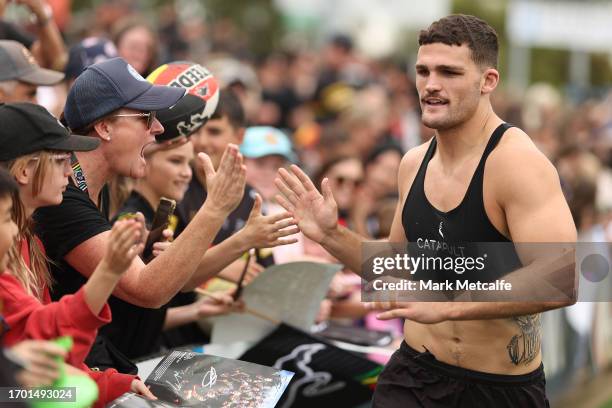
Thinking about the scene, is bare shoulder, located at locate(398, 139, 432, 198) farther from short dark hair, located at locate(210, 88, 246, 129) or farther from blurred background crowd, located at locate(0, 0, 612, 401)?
blurred background crowd, located at locate(0, 0, 612, 401)

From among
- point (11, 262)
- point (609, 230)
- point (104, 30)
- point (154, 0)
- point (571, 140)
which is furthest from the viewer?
point (154, 0)

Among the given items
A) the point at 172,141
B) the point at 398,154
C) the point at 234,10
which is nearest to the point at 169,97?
the point at 172,141

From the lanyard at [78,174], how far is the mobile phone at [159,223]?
500 mm

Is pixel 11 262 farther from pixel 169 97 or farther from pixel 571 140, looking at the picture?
pixel 571 140

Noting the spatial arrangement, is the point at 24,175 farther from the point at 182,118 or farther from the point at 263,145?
the point at 263,145

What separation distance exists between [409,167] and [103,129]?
1.52 meters

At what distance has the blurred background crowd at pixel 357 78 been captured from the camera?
873cm

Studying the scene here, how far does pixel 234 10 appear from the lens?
26141 millimetres

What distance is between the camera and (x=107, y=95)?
4527mm

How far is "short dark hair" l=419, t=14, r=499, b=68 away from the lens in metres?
4.66

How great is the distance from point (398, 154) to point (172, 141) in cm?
496

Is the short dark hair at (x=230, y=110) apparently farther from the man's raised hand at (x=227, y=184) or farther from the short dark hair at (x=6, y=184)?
the short dark hair at (x=6, y=184)

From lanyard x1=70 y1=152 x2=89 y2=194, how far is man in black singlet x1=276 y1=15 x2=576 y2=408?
0.92 meters

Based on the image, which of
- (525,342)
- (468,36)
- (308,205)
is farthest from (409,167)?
(525,342)
